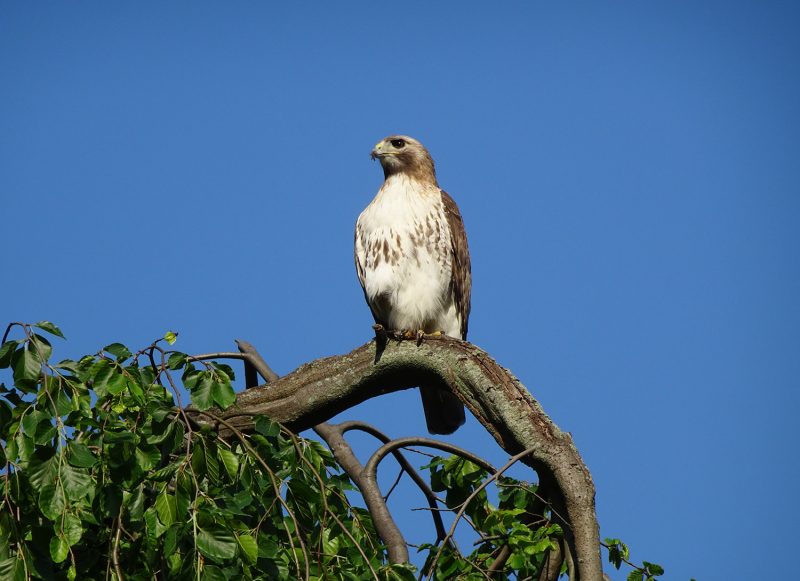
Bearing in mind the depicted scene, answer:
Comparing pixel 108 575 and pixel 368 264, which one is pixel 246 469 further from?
pixel 368 264

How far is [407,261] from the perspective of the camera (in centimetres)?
616

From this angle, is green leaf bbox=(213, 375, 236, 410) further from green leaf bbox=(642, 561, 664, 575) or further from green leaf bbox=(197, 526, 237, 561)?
green leaf bbox=(642, 561, 664, 575)

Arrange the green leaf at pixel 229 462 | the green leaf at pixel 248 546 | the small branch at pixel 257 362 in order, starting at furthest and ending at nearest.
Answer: the small branch at pixel 257 362 < the green leaf at pixel 229 462 < the green leaf at pixel 248 546

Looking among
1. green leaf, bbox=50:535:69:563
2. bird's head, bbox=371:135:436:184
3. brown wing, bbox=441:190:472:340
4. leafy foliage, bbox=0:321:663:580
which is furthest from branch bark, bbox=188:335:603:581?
bird's head, bbox=371:135:436:184

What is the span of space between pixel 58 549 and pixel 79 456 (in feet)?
1.09

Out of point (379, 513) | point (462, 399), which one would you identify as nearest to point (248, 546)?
point (462, 399)

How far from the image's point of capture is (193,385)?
403 cm

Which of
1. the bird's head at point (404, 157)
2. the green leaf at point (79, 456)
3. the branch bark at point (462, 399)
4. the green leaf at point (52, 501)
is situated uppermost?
the bird's head at point (404, 157)

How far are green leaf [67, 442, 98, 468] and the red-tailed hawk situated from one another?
108 inches

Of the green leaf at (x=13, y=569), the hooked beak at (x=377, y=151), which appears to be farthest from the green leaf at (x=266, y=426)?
the hooked beak at (x=377, y=151)

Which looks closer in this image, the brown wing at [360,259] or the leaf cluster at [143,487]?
the leaf cluster at [143,487]

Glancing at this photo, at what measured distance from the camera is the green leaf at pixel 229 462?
3.94 meters

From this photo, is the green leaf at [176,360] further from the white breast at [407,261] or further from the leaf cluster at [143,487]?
the white breast at [407,261]

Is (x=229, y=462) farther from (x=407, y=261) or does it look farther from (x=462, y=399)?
(x=407, y=261)
